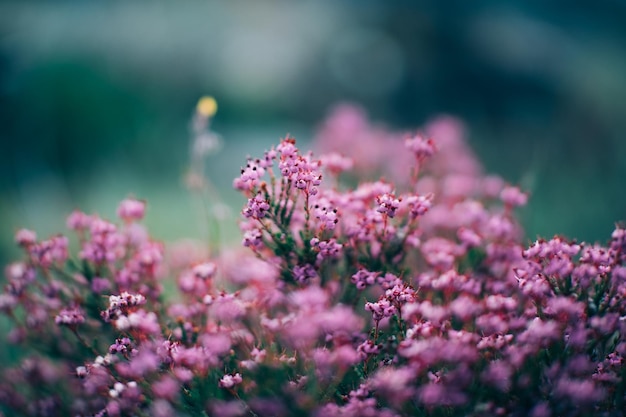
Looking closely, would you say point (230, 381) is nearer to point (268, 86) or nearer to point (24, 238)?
point (24, 238)

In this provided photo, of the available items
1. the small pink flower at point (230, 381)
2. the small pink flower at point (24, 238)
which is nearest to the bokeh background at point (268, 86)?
the small pink flower at point (24, 238)

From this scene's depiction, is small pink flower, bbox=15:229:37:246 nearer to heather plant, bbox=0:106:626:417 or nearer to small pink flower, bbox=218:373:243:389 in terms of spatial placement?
heather plant, bbox=0:106:626:417

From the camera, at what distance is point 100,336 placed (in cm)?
243

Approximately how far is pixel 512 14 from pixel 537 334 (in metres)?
5.86

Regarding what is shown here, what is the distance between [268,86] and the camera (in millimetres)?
7676

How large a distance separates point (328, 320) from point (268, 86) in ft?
20.8

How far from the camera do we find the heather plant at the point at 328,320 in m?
1.75

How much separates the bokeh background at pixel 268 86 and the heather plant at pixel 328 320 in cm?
284

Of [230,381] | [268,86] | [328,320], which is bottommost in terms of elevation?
[230,381]

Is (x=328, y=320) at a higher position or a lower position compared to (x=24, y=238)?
lower

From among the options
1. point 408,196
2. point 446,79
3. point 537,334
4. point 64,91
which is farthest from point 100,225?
Answer: point 446,79

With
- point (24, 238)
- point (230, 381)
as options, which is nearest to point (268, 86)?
point (24, 238)

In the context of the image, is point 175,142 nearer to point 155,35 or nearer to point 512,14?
point 155,35

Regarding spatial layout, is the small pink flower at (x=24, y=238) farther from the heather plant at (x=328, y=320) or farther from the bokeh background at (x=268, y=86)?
the bokeh background at (x=268, y=86)
